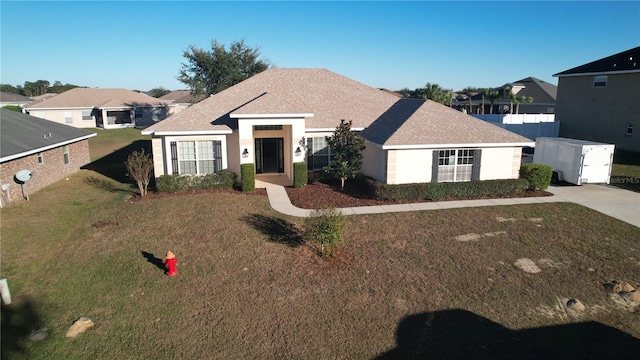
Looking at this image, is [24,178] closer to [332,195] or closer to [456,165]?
[332,195]

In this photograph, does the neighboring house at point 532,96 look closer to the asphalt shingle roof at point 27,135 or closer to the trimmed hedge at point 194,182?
the trimmed hedge at point 194,182

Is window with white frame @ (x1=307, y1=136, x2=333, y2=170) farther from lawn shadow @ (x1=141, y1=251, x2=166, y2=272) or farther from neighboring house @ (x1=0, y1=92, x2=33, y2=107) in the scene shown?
neighboring house @ (x1=0, y1=92, x2=33, y2=107)

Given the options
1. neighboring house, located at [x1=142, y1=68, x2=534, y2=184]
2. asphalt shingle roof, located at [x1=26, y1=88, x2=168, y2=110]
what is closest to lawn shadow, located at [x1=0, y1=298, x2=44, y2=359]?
neighboring house, located at [x1=142, y1=68, x2=534, y2=184]

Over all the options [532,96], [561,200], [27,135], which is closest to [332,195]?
[561,200]

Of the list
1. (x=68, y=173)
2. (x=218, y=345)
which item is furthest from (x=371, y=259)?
(x=68, y=173)

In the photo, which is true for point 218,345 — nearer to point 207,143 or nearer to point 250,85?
point 207,143

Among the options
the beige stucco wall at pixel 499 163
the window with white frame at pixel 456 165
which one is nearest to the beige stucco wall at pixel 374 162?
the window with white frame at pixel 456 165
